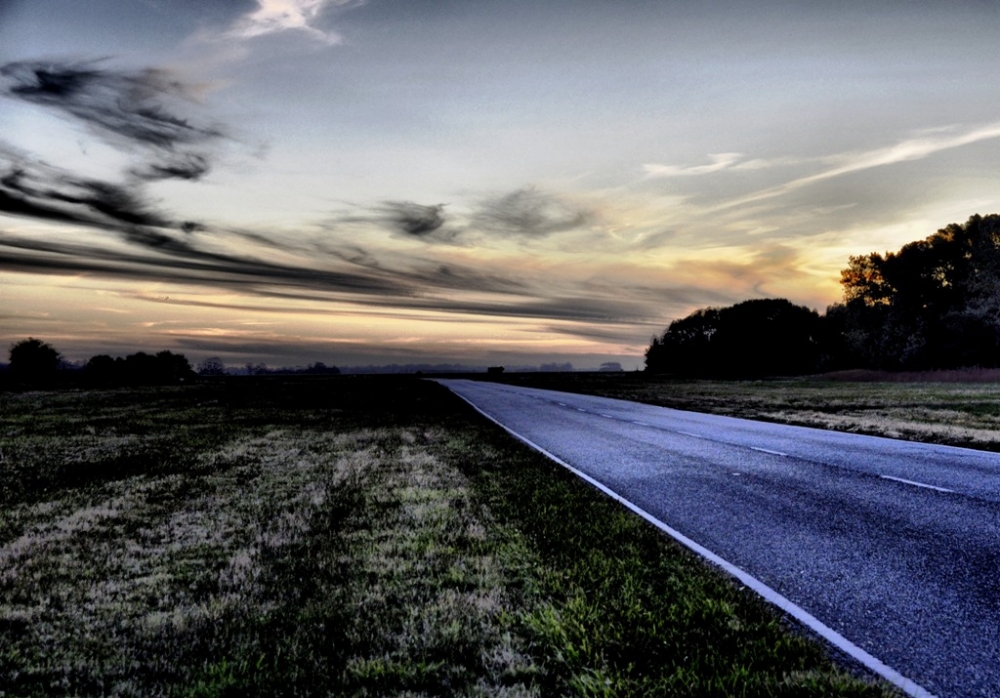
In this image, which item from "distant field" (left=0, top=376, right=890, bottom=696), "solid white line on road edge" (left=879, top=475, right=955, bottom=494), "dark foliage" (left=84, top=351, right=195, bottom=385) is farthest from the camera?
"dark foliage" (left=84, top=351, right=195, bottom=385)

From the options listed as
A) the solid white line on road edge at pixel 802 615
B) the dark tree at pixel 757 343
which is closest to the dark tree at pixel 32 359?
the dark tree at pixel 757 343

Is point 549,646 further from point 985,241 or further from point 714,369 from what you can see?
point 714,369

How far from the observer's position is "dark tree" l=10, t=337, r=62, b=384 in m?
121

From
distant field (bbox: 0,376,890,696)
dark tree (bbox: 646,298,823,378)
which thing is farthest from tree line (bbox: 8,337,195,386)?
distant field (bbox: 0,376,890,696)

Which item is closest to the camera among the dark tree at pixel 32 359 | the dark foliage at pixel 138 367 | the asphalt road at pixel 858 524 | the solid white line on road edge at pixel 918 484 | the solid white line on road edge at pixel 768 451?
the asphalt road at pixel 858 524

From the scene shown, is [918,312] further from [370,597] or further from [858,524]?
[370,597]

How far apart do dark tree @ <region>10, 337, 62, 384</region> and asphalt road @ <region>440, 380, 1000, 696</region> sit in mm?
143849

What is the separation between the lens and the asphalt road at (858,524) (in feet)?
14.2

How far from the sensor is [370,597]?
535 centimetres

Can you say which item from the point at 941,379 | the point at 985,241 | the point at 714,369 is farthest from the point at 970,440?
the point at 714,369

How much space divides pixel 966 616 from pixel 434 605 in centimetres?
434

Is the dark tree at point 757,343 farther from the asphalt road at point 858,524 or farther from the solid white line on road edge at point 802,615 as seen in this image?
the solid white line on road edge at point 802,615

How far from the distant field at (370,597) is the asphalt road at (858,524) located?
26.9 inches

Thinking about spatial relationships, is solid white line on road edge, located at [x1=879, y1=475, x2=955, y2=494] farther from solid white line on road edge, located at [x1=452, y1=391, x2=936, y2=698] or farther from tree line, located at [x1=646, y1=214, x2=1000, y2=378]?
tree line, located at [x1=646, y1=214, x2=1000, y2=378]
